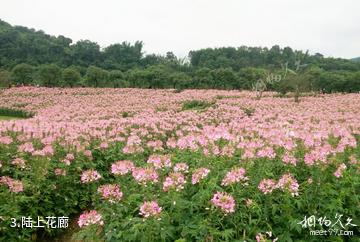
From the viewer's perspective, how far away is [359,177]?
16.3 ft

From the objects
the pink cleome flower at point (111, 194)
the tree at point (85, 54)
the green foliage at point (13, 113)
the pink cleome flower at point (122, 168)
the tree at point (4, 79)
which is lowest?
the green foliage at point (13, 113)

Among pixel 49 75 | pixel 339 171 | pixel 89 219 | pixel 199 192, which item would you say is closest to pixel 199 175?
pixel 199 192

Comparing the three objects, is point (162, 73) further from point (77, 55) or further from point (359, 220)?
point (359, 220)

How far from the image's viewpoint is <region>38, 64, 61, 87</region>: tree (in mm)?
41844

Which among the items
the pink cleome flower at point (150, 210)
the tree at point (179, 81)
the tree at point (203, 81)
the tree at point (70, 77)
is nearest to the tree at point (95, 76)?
the tree at point (70, 77)

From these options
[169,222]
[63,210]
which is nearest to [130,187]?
[169,222]

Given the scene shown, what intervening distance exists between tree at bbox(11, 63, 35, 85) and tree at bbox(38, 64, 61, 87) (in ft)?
10.1

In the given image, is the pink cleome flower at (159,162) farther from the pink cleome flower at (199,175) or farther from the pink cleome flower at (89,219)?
the pink cleome flower at (89,219)

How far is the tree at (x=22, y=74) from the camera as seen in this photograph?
44625mm

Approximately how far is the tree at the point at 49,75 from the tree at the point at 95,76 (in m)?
3.37

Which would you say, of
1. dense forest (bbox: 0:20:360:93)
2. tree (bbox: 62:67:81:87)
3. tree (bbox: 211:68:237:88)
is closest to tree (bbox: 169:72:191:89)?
dense forest (bbox: 0:20:360:93)

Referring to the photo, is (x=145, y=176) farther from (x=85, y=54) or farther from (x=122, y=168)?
(x=85, y=54)

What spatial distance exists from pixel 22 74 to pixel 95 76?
29.9ft

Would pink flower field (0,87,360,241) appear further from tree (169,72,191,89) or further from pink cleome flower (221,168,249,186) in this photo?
tree (169,72,191,89)
